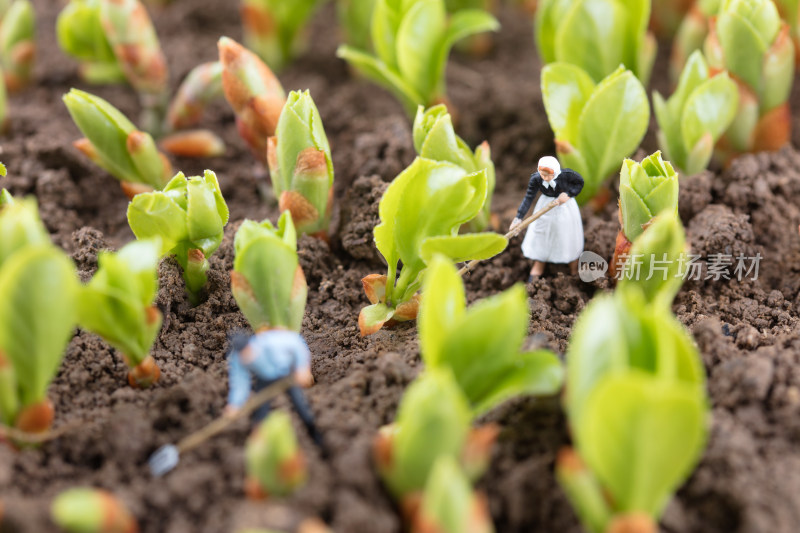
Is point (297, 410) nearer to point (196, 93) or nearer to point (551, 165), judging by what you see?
point (551, 165)

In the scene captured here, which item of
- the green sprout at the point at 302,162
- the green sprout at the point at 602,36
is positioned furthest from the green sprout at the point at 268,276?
the green sprout at the point at 602,36

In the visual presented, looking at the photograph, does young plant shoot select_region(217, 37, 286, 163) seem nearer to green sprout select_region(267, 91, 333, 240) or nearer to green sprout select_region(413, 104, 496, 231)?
green sprout select_region(267, 91, 333, 240)

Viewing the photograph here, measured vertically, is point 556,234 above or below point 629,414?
below

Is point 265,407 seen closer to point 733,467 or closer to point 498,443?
Result: point 498,443

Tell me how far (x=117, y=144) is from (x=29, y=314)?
70cm

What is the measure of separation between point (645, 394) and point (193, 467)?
0.60 meters

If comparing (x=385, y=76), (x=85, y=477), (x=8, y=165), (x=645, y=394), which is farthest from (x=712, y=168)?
(x=8, y=165)

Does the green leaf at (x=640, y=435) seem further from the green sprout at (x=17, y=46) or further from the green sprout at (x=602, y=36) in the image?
the green sprout at (x=17, y=46)

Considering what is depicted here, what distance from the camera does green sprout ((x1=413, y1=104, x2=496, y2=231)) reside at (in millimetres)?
1438

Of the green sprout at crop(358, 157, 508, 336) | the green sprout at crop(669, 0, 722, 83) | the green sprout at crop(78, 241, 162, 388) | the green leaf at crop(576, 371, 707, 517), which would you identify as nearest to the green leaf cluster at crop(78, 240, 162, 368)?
the green sprout at crop(78, 241, 162, 388)

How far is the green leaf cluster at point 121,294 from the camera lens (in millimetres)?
1097

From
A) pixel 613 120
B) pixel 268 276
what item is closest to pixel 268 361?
pixel 268 276

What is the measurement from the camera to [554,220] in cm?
146

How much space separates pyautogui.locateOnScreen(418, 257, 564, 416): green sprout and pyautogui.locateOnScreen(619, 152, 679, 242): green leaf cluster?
379 mm
